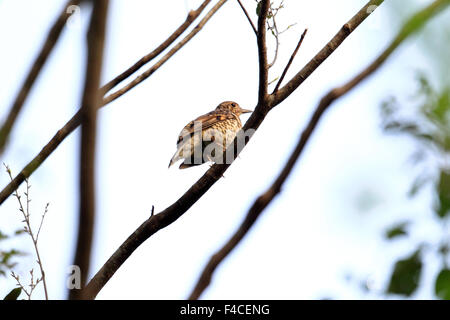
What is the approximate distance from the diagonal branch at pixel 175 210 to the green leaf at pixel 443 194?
2507 mm

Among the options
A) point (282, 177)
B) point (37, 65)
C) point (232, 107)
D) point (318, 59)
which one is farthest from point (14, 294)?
point (232, 107)

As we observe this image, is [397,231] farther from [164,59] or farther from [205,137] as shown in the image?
[205,137]

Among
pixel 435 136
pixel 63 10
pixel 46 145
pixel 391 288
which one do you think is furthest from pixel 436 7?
Answer: pixel 46 145

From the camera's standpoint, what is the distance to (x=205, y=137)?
7176mm

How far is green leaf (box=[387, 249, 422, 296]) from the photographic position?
5.58ft

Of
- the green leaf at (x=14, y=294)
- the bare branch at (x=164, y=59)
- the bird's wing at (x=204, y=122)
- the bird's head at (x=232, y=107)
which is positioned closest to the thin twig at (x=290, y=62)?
the bare branch at (x=164, y=59)

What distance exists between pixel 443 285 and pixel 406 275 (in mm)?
157

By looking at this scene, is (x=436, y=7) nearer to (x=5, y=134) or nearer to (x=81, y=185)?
(x=81, y=185)

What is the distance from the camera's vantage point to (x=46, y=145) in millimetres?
3633

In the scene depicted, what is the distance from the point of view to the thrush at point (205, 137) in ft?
22.4

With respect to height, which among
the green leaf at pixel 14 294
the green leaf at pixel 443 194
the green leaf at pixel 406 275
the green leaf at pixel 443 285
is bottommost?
the green leaf at pixel 443 285

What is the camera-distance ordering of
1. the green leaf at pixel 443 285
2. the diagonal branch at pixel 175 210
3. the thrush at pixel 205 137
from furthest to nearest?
the thrush at pixel 205 137, the diagonal branch at pixel 175 210, the green leaf at pixel 443 285

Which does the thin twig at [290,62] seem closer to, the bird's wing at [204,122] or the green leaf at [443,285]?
the green leaf at [443,285]
